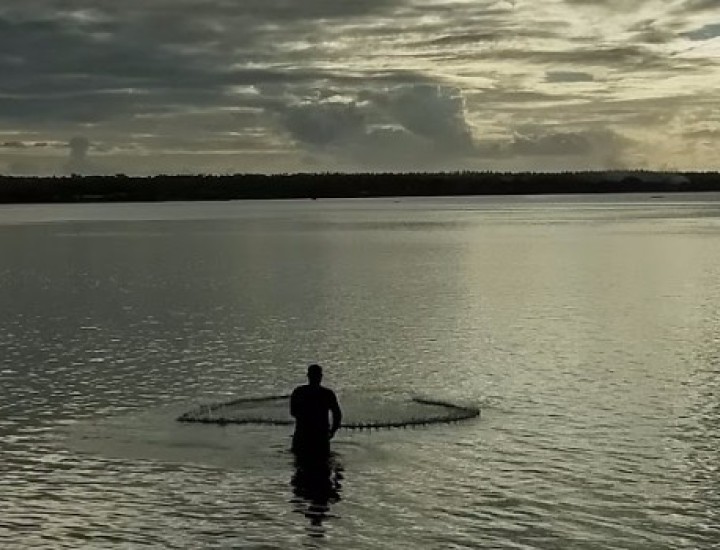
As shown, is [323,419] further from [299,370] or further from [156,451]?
[299,370]

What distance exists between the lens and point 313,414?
2298cm

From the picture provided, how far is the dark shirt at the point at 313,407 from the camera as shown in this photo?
74.4ft

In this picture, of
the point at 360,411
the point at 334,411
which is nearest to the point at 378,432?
the point at 360,411

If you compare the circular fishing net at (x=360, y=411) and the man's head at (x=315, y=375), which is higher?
the man's head at (x=315, y=375)

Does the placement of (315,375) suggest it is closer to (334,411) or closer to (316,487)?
(334,411)

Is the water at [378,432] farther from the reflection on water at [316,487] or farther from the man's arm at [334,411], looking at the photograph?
the man's arm at [334,411]

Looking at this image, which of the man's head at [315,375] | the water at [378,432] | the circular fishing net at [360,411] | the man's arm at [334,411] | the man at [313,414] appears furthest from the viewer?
the circular fishing net at [360,411]

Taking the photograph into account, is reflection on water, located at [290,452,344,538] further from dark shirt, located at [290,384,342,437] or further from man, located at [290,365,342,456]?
dark shirt, located at [290,384,342,437]

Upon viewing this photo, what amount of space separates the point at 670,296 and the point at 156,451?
41370 mm

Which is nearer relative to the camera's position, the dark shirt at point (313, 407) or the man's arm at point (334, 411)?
the dark shirt at point (313, 407)

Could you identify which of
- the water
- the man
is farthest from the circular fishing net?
the man

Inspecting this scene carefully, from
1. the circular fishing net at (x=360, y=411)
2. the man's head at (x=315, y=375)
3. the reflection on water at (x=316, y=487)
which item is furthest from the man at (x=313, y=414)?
the circular fishing net at (x=360, y=411)

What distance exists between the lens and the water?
65.2 feet

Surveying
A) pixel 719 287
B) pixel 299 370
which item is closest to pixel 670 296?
pixel 719 287
